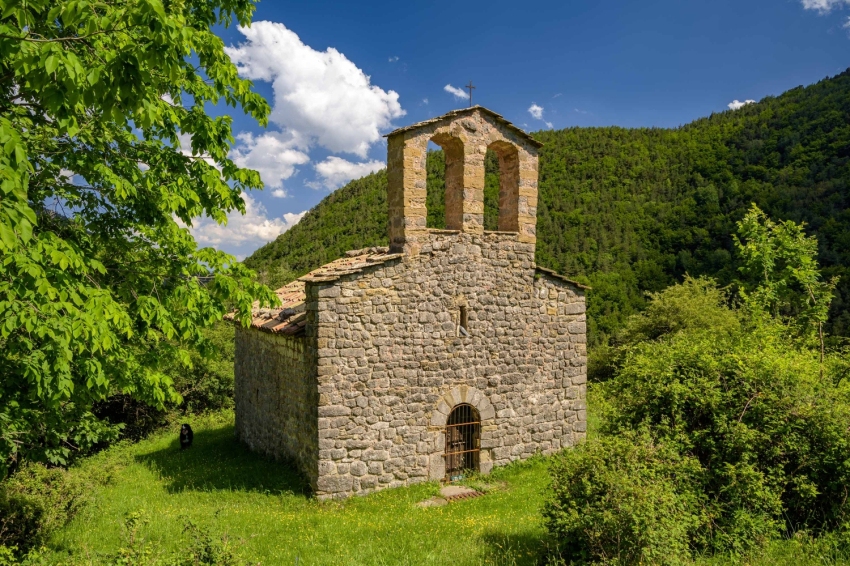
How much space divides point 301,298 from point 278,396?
84.5 inches

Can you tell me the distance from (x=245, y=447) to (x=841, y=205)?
107 feet

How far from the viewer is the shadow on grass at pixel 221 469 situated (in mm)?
8906

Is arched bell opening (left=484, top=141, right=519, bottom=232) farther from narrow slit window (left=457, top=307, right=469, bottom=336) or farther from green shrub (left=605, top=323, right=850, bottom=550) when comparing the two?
green shrub (left=605, top=323, right=850, bottom=550)

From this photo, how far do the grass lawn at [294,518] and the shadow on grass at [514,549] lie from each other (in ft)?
0.04

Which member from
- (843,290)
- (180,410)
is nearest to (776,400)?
(180,410)

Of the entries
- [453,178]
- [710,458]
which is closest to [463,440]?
[710,458]

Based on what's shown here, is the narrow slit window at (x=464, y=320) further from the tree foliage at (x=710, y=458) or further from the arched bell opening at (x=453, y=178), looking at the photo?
the tree foliage at (x=710, y=458)

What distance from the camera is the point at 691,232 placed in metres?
35.1

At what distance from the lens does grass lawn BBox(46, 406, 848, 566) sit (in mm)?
5641

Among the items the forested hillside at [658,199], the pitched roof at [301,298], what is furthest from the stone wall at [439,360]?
the forested hillside at [658,199]

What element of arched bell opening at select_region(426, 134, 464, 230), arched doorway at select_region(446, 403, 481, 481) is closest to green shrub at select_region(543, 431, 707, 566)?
arched doorway at select_region(446, 403, 481, 481)

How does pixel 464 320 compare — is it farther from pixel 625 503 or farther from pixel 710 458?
pixel 625 503

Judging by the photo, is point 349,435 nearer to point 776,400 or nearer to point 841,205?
point 776,400

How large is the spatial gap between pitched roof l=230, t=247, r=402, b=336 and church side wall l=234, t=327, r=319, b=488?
11.0 inches
